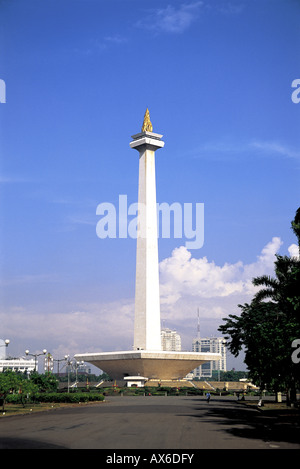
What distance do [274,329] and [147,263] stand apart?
56.3 meters

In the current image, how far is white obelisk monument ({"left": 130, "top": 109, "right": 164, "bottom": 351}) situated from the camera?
102 m

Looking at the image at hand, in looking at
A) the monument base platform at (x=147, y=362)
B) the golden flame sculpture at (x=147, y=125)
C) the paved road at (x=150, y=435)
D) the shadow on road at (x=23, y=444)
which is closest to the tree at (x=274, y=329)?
the paved road at (x=150, y=435)

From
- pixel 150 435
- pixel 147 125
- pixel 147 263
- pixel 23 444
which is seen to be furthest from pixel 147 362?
pixel 23 444

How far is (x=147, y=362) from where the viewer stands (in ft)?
331

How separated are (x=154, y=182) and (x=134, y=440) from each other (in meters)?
83.3

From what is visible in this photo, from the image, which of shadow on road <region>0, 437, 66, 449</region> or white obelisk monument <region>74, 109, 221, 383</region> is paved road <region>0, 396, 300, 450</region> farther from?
white obelisk monument <region>74, 109, 221, 383</region>

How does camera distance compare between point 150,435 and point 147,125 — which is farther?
point 147,125

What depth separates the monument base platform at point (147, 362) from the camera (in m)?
100

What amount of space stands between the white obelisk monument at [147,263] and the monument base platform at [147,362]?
2.39 meters

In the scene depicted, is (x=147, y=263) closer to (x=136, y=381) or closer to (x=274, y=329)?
(x=136, y=381)

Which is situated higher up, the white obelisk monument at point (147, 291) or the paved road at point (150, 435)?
the white obelisk monument at point (147, 291)

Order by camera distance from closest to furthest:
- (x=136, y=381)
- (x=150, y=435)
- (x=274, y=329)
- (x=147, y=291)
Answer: (x=150, y=435) → (x=274, y=329) → (x=147, y=291) → (x=136, y=381)

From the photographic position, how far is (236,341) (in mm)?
65938

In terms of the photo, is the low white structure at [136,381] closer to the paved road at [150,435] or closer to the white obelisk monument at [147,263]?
the white obelisk monument at [147,263]
